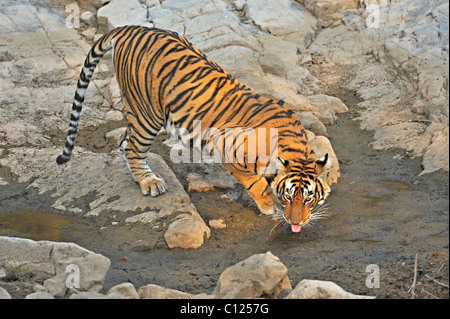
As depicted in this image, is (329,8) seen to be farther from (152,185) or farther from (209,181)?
(152,185)

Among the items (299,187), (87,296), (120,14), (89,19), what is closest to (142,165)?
(299,187)

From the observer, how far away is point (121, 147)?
627 cm

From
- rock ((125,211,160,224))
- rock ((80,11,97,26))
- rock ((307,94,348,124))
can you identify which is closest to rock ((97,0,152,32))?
rock ((80,11,97,26))

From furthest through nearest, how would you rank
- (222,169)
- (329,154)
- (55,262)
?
(222,169)
(329,154)
(55,262)

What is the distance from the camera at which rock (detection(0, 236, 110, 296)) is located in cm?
409

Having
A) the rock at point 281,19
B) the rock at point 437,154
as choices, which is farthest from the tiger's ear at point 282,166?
the rock at point 281,19

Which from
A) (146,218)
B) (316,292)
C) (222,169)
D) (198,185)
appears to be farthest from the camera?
(222,169)

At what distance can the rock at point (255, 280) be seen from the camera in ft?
12.4

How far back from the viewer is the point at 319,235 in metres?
5.35

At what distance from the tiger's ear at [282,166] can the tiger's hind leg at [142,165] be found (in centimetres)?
132

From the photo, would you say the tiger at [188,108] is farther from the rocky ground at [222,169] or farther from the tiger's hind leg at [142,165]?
the rocky ground at [222,169]
